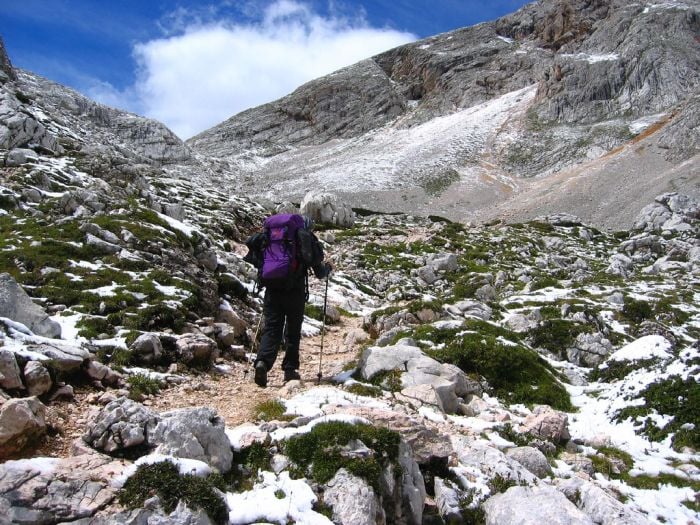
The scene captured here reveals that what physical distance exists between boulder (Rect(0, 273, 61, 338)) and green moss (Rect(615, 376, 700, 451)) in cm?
1128

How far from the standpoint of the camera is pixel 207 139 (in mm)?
164625

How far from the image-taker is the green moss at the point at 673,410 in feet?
26.9

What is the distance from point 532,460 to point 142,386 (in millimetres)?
6599

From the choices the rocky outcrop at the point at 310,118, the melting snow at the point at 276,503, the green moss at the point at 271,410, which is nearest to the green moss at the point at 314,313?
the green moss at the point at 271,410

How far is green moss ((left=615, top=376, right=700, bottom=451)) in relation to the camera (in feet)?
26.9

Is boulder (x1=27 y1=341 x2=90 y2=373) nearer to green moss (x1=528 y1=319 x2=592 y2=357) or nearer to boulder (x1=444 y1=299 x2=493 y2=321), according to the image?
boulder (x1=444 y1=299 x2=493 y2=321)

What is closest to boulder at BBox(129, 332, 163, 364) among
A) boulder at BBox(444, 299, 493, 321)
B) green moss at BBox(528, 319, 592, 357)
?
boulder at BBox(444, 299, 493, 321)

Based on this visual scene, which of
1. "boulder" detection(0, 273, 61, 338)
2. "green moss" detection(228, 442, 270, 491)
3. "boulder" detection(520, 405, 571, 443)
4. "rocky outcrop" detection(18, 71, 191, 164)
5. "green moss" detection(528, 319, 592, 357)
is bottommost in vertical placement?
"green moss" detection(528, 319, 592, 357)

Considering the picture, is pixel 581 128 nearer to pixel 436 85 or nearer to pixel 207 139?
pixel 436 85

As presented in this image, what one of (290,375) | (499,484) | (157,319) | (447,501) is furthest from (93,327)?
(499,484)

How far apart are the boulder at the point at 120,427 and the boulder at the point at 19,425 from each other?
0.52m

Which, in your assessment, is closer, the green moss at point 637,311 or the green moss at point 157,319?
the green moss at point 157,319

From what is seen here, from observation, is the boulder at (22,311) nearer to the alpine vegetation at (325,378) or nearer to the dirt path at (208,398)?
the alpine vegetation at (325,378)

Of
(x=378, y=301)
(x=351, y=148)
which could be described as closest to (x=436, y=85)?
(x=351, y=148)
